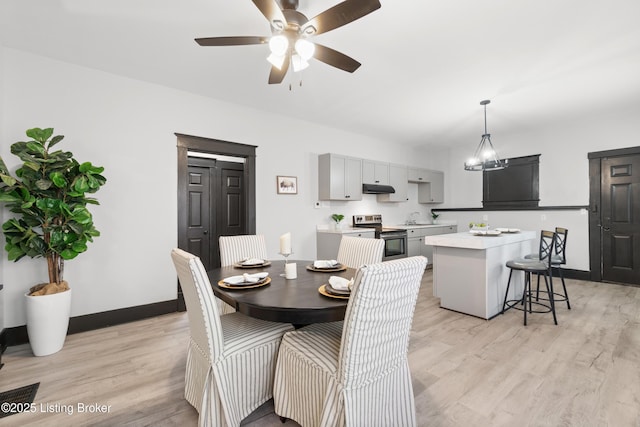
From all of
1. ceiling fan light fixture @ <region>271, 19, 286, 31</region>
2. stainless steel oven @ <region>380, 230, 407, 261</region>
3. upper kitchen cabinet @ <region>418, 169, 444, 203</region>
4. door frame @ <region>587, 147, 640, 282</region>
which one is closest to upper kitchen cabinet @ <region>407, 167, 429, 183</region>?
upper kitchen cabinet @ <region>418, 169, 444, 203</region>

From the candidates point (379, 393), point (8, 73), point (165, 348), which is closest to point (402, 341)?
point (379, 393)

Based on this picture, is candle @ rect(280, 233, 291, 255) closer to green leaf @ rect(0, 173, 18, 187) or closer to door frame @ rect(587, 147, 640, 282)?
green leaf @ rect(0, 173, 18, 187)

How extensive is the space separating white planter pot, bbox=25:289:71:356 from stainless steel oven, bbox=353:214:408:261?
4030 mm

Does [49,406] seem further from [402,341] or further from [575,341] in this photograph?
[575,341]

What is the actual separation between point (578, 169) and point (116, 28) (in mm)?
6595

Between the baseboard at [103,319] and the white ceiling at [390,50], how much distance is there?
2.54 metres

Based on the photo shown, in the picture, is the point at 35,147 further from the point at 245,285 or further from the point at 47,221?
the point at 245,285

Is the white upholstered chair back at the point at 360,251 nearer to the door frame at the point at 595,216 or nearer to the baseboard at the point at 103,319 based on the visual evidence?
the baseboard at the point at 103,319

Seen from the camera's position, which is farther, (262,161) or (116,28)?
(262,161)

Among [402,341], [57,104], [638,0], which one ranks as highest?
[638,0]

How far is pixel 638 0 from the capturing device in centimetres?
199

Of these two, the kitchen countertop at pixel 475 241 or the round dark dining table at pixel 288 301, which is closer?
the round dark dining table at pixel 288 301

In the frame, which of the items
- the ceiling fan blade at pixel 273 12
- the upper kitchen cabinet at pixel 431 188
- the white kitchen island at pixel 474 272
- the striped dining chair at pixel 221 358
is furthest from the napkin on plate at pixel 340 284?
the upper kitchen cabinet at pixel 431 188

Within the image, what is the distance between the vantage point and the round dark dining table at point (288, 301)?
54.3 inches
